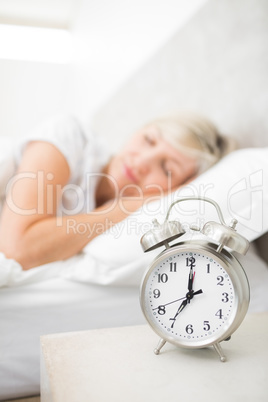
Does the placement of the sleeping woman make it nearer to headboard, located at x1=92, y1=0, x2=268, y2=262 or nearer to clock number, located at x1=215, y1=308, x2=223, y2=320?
headboard, located at x1=92, y1=0, x2=268, y2=262

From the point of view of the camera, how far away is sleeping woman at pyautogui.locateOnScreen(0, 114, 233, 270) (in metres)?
1.17

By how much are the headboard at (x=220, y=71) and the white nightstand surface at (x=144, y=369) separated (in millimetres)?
602

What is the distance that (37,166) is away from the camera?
Result: 128 centimetres

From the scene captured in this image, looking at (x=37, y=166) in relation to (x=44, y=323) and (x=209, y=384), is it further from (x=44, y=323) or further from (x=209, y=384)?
(x=209, y=384)

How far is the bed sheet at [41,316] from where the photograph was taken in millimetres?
1043

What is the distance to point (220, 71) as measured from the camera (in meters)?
1.57

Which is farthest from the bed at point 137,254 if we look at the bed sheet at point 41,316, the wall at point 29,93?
the wall at point 29,93

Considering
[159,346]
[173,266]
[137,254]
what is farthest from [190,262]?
[137,254]

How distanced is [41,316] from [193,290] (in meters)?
0.47

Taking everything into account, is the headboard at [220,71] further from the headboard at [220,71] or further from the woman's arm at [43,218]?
the woman's arm at [43,218]

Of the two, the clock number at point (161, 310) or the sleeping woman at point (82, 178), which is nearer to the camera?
the clock number at point (161, 310)

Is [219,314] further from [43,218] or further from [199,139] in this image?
[199,139]

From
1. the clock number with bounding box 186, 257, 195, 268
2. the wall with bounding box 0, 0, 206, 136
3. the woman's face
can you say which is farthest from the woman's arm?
the wall with bounding box 0, 0, 206, 136

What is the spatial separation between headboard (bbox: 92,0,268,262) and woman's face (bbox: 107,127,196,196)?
265 millimetres
